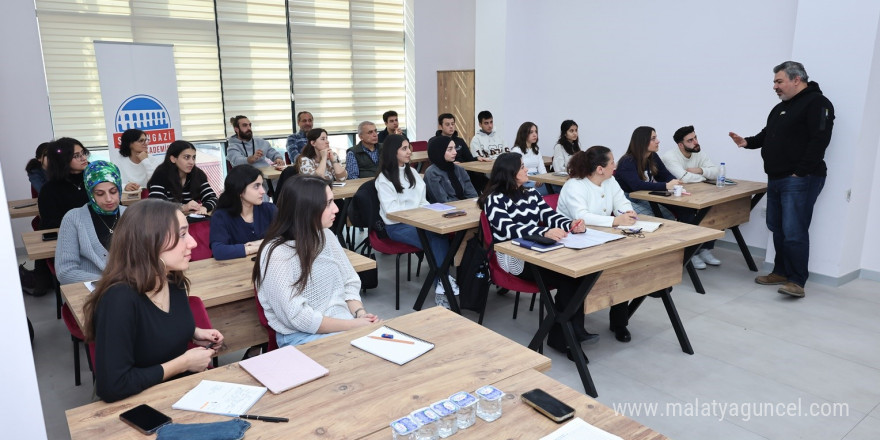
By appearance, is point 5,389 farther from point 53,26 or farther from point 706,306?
point 53,26

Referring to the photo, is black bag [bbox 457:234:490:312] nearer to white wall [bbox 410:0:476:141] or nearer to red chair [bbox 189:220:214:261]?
red chair [bbox 189:220:214:261]

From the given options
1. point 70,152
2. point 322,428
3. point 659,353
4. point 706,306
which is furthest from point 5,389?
point 706,306

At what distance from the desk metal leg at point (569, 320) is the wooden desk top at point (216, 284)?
3.35 feet

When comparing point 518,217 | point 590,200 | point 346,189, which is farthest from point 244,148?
point 590,200

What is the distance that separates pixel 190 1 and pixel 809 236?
7.30 meters

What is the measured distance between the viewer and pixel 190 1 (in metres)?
7.28

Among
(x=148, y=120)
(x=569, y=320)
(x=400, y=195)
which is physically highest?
(x=148, y=120)

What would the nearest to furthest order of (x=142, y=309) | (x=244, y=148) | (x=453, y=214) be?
(x=142, y=309) < (x=453, y=214) < (x=244, y=148)

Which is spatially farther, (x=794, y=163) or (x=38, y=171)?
(x=38, y=171)

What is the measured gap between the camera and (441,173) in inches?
205

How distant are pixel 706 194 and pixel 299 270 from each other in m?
3.77

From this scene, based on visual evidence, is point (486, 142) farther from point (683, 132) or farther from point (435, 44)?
A: point (435, 44)

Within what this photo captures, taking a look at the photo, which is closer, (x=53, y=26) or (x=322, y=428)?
(x=322, y=428)

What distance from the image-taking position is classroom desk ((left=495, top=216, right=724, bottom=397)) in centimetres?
299
